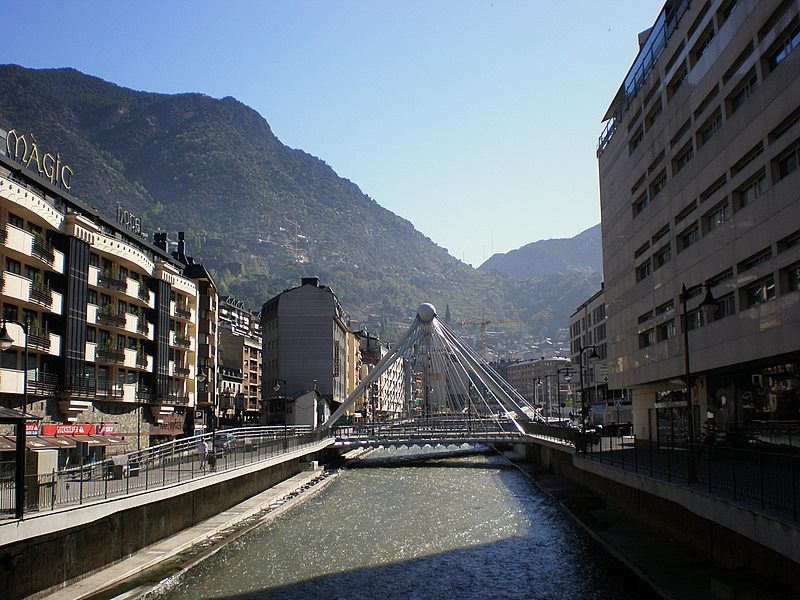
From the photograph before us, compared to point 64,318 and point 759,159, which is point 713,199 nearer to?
point 759,159

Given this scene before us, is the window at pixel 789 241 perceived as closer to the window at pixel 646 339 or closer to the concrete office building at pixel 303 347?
the window at pixel 646 339

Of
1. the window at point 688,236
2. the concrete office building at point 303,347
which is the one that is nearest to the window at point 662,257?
the window at point 688,236

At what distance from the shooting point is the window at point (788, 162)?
28359 millimetres

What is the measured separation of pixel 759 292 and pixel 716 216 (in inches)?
229

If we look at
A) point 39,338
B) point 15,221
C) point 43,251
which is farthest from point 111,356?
point 15,221

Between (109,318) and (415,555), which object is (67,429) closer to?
(109,318)

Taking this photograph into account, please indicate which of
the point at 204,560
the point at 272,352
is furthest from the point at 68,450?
the point at 272,352

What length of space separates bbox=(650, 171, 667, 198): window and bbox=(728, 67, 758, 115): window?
31.5 ft

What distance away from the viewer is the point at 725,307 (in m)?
35.4

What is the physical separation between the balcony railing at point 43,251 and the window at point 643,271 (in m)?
33.0

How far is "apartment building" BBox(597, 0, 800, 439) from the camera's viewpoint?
96.5 ft

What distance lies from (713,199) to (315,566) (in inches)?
914

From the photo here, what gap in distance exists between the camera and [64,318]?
43.2 meters

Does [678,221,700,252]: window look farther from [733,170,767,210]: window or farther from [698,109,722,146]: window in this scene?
[733,170,767,210]: window
